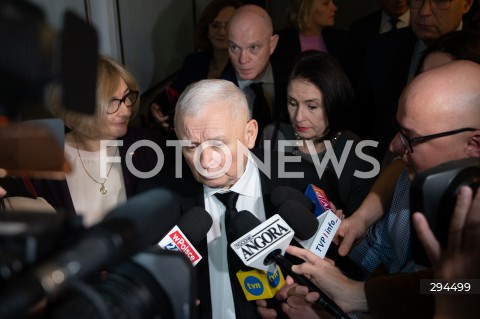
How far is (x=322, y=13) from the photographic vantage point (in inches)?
114

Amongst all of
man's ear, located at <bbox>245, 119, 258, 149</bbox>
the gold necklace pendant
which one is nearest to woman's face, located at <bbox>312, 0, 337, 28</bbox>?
man's ear, located at <bbox>245, 119, 258, 149</bbox>

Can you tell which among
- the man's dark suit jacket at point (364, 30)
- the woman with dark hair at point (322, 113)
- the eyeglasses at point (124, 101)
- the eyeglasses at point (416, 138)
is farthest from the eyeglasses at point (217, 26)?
the eyeglasses at point (416, 138)

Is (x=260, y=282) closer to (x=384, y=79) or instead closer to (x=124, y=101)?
(x=124, y=101)

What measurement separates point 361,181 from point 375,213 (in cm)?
30

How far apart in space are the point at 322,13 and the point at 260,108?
0.82 m

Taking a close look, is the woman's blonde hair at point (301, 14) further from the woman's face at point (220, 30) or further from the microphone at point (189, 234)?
the microphone at point (189, 234)

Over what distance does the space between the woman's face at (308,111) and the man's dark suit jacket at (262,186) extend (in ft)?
0.79

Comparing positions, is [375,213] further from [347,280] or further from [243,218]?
[243,218]

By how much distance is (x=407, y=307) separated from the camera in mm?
1119

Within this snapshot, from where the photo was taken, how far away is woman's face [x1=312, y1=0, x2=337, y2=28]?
2.90 meters

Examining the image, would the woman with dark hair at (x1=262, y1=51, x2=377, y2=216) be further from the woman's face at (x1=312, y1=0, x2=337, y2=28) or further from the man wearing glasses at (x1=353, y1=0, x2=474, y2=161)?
the woman's face at (x1=312, y1=0, x2=337, y2=28)

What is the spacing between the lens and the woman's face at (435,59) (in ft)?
5.62

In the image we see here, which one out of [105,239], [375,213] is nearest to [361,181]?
[375,213]

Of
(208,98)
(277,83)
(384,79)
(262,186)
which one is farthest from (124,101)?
(384,79)
